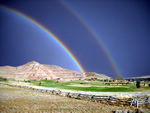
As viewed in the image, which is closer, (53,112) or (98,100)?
(53,112)

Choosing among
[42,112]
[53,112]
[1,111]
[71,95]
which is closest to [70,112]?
[53,112]

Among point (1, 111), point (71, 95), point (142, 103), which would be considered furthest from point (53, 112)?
point (71, 95)

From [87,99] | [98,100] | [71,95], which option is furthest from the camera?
[71,95]

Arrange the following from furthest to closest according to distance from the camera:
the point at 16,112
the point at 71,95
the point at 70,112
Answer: the point at 71,95, the point at 70,112, the point at 16,112

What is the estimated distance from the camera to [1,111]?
1609cm

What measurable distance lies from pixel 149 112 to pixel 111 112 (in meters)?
4.43

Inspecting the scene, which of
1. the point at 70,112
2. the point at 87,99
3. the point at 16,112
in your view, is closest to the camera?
the point at 16,112

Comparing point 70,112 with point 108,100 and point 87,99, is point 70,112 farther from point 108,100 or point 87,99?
point 87,99

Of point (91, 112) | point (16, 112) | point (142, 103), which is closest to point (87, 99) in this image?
point (142, 103)

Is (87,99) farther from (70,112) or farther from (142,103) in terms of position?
(70,112)

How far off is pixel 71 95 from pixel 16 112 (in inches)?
806

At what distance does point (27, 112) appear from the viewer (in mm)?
16219

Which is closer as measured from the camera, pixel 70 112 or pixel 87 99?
pixel 70 112

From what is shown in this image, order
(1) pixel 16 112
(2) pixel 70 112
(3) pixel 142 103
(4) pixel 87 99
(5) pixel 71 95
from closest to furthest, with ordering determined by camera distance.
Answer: (1) pixel 16 112, (2) pixel 70 112, (3) pixel 142 103, (4) pixel 87 99, (5) pixel 71 95
